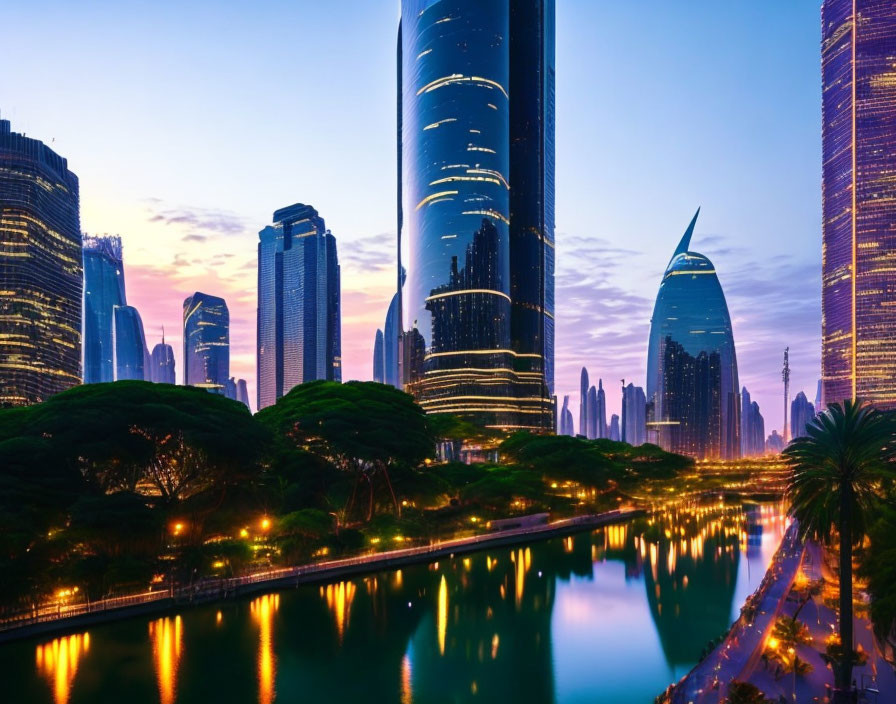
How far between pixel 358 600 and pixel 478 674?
18.9m

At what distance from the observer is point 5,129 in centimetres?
18988

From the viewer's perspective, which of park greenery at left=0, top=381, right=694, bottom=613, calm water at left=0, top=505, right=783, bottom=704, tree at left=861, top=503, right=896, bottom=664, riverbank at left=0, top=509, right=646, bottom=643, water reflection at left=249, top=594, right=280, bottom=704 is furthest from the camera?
park greenery at left=0, top=381, right=694, bottom=613

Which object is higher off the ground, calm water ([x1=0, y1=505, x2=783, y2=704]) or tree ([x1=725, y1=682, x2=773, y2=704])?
tree ([x1=725, y1=682, x2=773, y2=704])

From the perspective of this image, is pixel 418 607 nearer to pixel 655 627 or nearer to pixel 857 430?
pixel 655 627

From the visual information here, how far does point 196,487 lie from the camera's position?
210 ft

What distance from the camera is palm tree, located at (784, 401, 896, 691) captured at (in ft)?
109

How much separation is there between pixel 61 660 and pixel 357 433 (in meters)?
41.3

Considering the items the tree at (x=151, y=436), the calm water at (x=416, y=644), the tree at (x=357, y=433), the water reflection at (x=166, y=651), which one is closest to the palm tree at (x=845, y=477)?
the calm water at (x=416, y=644)

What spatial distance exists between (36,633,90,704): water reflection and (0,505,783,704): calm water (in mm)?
105

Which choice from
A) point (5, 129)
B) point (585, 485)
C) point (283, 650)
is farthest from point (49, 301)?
point (283, 650)

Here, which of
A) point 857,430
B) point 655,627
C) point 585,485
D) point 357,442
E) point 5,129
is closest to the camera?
point 857,430

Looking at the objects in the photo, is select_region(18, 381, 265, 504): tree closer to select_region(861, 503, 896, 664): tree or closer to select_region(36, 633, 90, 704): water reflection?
select_region(36, 633, 90, 704): water reflection

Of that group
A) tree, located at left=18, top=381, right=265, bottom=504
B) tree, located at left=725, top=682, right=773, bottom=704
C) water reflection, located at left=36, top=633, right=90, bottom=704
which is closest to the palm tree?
tree, located at left=725, top=682, right=773, bottom=704

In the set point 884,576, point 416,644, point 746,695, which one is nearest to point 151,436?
point 416,644
